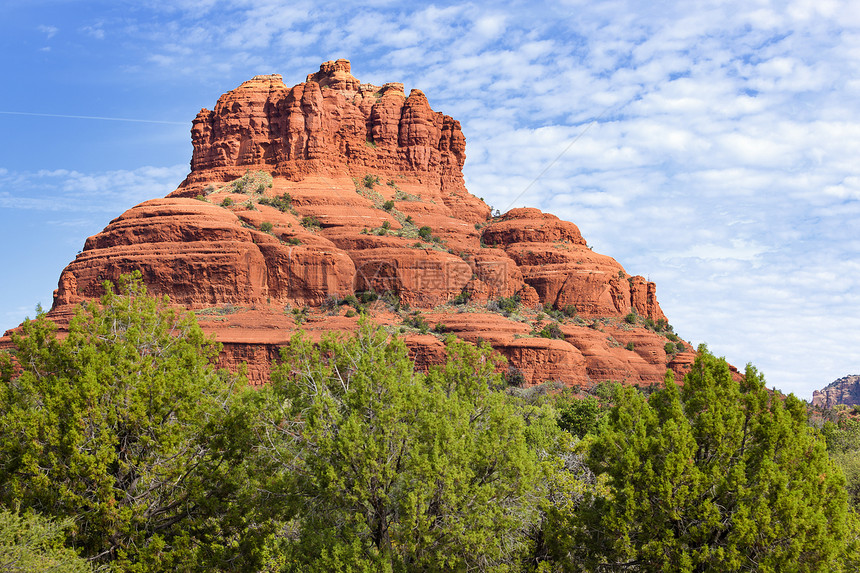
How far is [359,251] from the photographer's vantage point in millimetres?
94938

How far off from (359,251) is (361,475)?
73.5 meters

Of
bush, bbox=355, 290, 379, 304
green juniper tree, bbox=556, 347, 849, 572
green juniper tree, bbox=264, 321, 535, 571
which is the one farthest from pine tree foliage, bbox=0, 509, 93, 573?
bush, bbox=355, 290, 379, 304

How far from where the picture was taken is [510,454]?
23703 millimetres

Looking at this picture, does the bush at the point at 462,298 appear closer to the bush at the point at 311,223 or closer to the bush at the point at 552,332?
the bush at the point at 552,332

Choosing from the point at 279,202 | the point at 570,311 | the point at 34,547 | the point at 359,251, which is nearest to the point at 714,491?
the point at 34,547

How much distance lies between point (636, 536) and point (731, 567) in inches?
115

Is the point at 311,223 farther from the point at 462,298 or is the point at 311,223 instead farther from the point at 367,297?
the point at 462,298

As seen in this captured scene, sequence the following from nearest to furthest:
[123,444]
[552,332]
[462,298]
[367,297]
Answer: [123,444]
[367,297]
[552,332]
[462,298]

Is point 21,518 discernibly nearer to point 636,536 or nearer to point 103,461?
point 103,461

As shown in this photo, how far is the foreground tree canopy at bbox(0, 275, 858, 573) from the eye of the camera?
847 inches

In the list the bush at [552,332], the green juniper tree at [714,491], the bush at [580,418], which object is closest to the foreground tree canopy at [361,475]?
the green juniper tree at [714,491]

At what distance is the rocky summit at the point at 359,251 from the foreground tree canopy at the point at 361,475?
47.2 m

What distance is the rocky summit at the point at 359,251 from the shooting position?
85.6 meters

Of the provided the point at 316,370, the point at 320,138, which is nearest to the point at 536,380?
the point at 320,138
